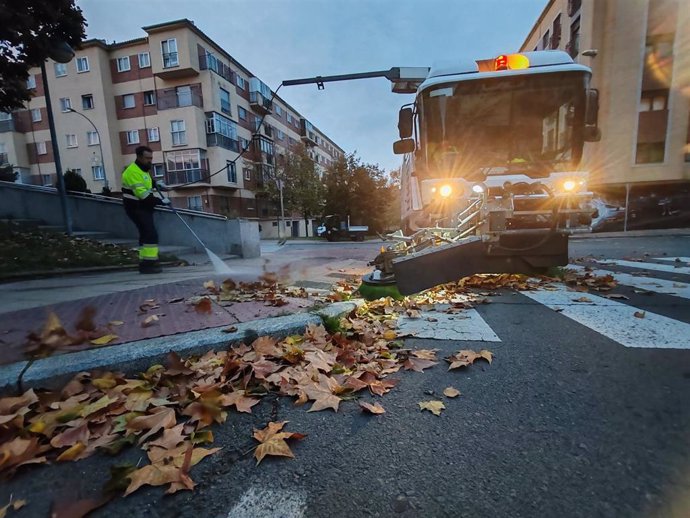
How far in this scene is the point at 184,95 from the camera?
26344 millimetres

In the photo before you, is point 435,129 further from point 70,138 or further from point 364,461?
point 70,138

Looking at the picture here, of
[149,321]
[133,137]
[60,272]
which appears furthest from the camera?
[133,137]

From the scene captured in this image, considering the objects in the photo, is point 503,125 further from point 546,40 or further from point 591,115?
point 546,40

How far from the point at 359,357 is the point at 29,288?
15.1 ft

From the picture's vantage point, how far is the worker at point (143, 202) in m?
5.24

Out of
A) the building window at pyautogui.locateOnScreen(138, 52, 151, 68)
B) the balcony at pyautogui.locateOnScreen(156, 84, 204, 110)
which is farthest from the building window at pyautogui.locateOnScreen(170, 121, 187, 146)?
the building window at pyautogui.locateOnScreen(138, 52, 151, 68)

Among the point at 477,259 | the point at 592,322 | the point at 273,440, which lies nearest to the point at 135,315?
the point at 273,440

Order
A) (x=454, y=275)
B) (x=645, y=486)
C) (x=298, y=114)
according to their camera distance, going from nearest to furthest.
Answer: (x=645, y=486)
(x=454, y=275)
(x=298, y=114)

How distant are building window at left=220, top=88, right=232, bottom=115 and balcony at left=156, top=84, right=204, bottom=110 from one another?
1961 mm

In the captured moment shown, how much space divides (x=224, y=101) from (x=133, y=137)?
27.1 ft

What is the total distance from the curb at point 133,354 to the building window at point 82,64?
117ft

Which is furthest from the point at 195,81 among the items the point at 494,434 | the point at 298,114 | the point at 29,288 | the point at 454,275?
the point at 494,434

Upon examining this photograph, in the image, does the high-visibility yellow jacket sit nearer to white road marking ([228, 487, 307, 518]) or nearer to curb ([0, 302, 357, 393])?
curb ([0, 302, 357, 393])

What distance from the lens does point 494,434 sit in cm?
137
